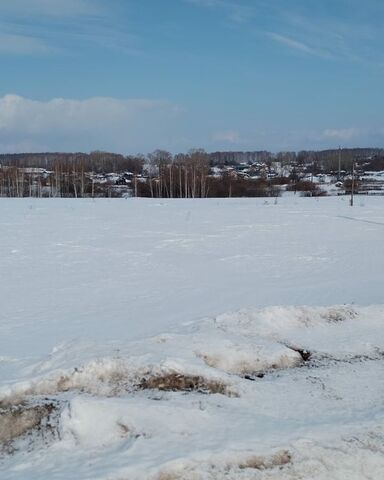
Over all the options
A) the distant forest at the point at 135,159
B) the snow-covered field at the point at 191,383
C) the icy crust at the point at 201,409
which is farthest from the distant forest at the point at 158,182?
the icy crust at the point at 201,409

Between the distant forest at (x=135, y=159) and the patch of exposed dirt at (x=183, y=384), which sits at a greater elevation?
the distant forest at (x=135, y=159)

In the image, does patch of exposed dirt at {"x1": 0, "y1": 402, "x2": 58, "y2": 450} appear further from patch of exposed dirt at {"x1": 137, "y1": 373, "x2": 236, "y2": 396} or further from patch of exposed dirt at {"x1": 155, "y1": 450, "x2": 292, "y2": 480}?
patch of exposed dirt at {"x1": 155, "y1": 450, "x2": 292, "y2": 480}

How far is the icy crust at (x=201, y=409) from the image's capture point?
335 cm

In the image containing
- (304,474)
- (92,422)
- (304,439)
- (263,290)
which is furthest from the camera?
(263,290)

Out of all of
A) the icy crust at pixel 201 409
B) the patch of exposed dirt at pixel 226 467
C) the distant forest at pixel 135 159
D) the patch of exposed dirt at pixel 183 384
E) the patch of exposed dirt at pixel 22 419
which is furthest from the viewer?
the distant forest at pixel 135 159

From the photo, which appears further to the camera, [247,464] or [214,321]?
[214,321]

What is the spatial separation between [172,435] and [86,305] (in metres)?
6.10

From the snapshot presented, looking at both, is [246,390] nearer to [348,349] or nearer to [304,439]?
[304,439]

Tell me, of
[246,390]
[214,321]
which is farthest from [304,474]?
[214,321]

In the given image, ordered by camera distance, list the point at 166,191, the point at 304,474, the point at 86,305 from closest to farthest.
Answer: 1. the point at 304,474
2. the point at 86,305
3. the point at 166,191

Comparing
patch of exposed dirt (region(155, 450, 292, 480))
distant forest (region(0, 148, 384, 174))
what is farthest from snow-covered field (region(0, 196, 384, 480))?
distant forest (region(0, 148, 384, 174))

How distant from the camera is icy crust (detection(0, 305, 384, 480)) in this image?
3346 mm

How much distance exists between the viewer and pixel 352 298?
962 cm

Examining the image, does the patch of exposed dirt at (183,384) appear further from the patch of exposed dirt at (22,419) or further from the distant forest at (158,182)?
the distant forest at (158,182)
